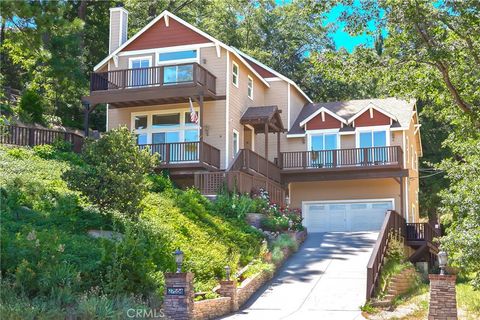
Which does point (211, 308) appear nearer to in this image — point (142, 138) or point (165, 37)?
point (142, 138)

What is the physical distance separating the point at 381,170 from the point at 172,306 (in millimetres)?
20367

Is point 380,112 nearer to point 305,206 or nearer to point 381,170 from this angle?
point 381,170

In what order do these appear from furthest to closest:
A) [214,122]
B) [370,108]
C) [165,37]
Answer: [370,108] < [165,37] < [214,122]

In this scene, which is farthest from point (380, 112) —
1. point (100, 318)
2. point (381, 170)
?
point (100, 318)

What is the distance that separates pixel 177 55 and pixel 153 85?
2.56m

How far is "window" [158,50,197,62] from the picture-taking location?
3172cm

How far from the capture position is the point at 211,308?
1605 cm

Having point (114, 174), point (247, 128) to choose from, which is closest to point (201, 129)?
point (247, 128)

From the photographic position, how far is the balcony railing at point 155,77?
29.6 metres

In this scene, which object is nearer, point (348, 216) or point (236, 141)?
point (236, 141)

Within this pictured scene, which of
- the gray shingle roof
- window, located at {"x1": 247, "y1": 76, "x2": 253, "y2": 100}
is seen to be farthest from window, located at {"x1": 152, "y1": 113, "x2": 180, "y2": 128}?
the gray shingle roof

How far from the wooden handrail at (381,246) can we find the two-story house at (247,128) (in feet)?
17.2

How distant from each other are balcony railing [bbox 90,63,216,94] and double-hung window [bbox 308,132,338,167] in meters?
6.44

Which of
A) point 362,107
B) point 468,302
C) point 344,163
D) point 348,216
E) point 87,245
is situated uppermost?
point 362,107
